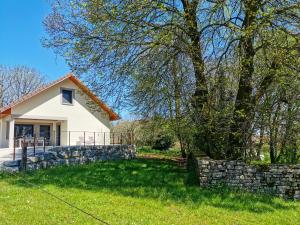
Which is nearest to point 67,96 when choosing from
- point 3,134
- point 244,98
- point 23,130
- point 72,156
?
point 23,130

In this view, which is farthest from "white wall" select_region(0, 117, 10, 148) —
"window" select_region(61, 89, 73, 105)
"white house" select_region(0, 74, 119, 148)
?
"window" select_region(61, 89, 73, 105)

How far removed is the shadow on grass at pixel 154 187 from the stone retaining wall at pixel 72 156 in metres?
1.04

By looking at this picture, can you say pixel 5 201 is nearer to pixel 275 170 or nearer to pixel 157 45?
pixel 157 45

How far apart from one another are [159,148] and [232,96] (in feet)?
65.2

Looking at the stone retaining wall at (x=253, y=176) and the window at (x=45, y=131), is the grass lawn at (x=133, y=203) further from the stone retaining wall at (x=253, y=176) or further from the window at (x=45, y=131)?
the window at (x=45, y=131)

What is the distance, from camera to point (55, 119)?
2717 centimetres

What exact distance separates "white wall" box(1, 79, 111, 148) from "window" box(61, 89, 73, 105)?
0.97 feet

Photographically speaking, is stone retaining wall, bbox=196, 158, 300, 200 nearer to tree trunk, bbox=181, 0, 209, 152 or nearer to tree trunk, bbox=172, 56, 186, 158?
tree trunk, bbox=181, 0, 209, 152

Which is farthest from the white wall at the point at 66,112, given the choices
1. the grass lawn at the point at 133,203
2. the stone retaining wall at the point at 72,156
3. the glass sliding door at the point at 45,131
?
the grass lawn at the point at 133,203

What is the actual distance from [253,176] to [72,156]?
30.4ft

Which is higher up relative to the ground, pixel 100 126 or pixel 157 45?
pixel 157 45

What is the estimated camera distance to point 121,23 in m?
11.4

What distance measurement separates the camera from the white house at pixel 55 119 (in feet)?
83.8

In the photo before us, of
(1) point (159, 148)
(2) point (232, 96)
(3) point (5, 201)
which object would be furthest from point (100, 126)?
(3) point (5, 201)
